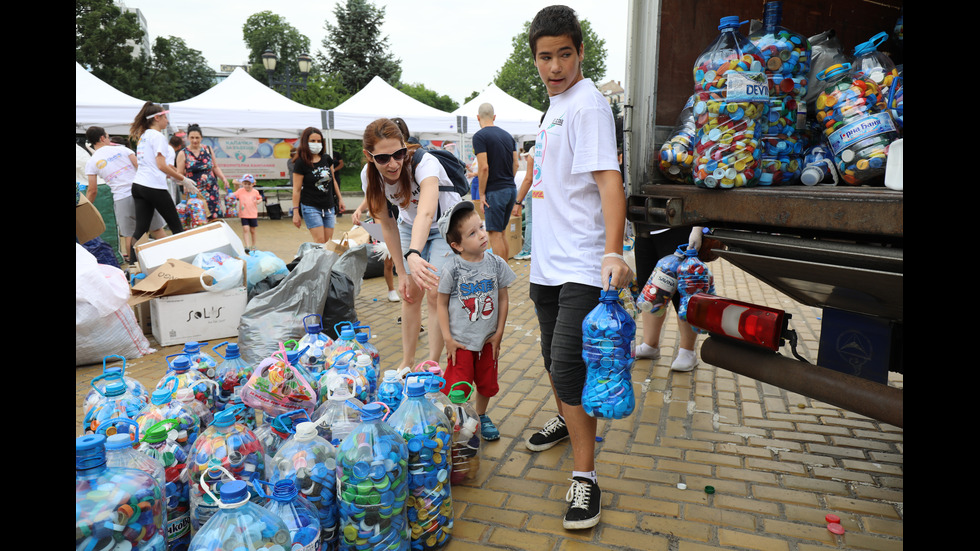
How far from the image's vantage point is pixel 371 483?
2084 millimetres

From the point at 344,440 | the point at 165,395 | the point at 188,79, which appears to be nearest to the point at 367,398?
the point at 344,440

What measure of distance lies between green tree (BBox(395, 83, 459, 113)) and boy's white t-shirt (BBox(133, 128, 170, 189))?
44557mm

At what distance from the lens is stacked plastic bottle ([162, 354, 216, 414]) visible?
2.67m

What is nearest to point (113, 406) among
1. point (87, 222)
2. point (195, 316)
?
point (195, 316)

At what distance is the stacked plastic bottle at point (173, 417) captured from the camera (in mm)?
2355

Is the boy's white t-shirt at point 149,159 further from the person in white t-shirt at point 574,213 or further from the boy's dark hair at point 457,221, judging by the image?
the person in white t-shirt at point 574,213

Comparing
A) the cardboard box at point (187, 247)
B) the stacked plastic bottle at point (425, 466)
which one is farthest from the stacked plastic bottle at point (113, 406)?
the cardboard box at point (187, 247)

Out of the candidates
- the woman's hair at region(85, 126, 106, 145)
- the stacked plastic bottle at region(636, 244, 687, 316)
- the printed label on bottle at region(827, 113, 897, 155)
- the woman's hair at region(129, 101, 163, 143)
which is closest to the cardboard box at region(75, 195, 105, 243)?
the woman's hair at region(129, 101, 163, 143)

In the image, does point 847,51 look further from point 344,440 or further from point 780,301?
point 780,301

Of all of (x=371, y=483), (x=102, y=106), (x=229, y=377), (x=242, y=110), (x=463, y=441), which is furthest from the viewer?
(x=242, y=110)

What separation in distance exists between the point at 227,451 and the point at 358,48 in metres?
41.6

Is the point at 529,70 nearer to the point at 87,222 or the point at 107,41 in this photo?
the point at 107,41

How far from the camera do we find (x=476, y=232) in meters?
3.21

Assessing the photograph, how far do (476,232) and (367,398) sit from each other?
3.46 feet
